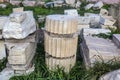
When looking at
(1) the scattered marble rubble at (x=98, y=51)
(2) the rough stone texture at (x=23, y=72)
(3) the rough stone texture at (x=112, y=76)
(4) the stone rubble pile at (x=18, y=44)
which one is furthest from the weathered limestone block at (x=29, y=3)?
(3) the rough stone texture at (x=112, y=76)

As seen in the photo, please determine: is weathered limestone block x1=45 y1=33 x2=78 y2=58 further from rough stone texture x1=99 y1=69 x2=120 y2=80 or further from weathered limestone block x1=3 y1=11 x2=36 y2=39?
rough stone texture x1=99 y1=69 x2=120 y2=80

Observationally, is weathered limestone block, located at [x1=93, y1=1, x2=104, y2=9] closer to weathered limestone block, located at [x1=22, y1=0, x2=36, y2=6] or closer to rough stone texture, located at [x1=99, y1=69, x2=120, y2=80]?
weathered limestone block, located at [x1=22, y1=0, x2=36, y2=6]

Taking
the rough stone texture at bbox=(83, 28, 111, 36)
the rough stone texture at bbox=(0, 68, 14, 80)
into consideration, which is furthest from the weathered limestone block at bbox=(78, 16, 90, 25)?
the rough stone texture at bbox=(0, 68, 14, 80)

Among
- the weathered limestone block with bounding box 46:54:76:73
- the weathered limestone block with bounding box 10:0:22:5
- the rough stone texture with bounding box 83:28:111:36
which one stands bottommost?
the weathered limestone block with bounding box 46:54:76:73

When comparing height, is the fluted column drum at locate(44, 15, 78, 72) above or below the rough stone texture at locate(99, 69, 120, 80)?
above

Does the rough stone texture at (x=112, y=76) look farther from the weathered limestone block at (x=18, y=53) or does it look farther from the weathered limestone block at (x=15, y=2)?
the weathered limestone block at (x=15, y=2)

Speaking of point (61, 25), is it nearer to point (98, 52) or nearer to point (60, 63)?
point (60, 63)

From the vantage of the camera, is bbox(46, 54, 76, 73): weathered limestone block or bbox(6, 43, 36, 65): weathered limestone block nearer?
bbox(6, 43, 36, 65): weathered limestone block

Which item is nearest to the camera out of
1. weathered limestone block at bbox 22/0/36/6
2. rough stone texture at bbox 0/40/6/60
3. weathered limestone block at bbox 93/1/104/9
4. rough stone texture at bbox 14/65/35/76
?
rough stone texture at bbox 14/65/35/76

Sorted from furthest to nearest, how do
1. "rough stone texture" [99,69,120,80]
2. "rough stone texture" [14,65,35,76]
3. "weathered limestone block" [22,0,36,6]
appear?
"weathered limestone block" [22,0,36,6]
"rough stone texture" [14,65,35,76]
"rough stone texture" [99,69,120,80]
